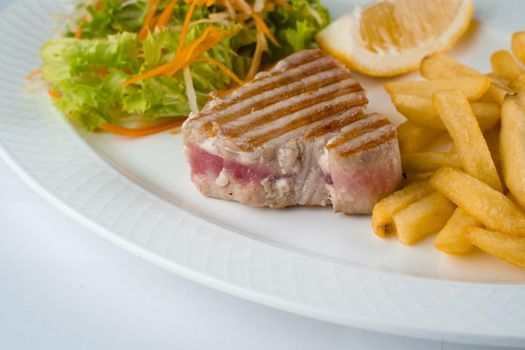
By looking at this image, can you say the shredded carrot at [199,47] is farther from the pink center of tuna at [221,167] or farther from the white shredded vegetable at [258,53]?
the pink center of tuna at [221,167]

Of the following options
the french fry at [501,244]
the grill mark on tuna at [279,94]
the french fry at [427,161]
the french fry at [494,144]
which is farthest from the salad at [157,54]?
the french fry at [501,244]

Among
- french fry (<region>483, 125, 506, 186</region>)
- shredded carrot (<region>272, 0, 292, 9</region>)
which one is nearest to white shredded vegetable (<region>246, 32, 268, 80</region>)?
shredded carrot (<region>272, 0, 292, 9</region>)

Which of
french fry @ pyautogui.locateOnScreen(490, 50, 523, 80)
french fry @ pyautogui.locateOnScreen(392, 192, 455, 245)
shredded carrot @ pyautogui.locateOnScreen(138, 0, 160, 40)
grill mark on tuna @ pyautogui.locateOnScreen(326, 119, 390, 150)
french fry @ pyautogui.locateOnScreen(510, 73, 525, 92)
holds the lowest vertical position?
french fry @ pyautogui.locateOnScreen(392, 192, 455, 245)

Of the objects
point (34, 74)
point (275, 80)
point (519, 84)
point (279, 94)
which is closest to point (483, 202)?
point (519, 84)

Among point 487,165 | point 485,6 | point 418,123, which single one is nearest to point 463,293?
point 487,165

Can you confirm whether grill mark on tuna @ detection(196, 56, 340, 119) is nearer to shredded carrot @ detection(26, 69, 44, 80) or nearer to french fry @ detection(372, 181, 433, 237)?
french fry @ detection(372, 181, 433, 237)

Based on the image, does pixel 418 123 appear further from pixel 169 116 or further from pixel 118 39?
pixel 118 39
